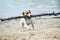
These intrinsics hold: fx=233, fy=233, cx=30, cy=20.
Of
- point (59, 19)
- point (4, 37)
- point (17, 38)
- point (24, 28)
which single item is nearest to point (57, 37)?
point (17, 38)

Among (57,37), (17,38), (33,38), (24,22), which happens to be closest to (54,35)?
(57,37)

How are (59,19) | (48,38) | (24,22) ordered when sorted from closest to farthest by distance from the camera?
(48,38) < (24,22) < (59,19)

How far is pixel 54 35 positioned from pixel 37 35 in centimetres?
63

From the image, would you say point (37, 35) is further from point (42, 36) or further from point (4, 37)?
point (4, 37)

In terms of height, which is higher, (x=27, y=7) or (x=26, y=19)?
(x=26, y=19)

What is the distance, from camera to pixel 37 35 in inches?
332

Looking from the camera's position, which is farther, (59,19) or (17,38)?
(59,19)

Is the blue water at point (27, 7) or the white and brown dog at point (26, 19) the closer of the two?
the white and brown dog at point (26, 19)

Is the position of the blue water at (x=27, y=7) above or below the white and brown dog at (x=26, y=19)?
below

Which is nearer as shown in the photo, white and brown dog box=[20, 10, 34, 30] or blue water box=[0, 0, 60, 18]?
white and brown dog box=[20, 10, 34, 30]

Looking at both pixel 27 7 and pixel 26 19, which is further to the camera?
pixel 27 7

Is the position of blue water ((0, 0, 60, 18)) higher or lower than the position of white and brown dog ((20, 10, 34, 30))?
lower

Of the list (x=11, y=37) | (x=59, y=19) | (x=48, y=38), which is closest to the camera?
(x=48, y=38)

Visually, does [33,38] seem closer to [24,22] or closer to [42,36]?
[42,36]
